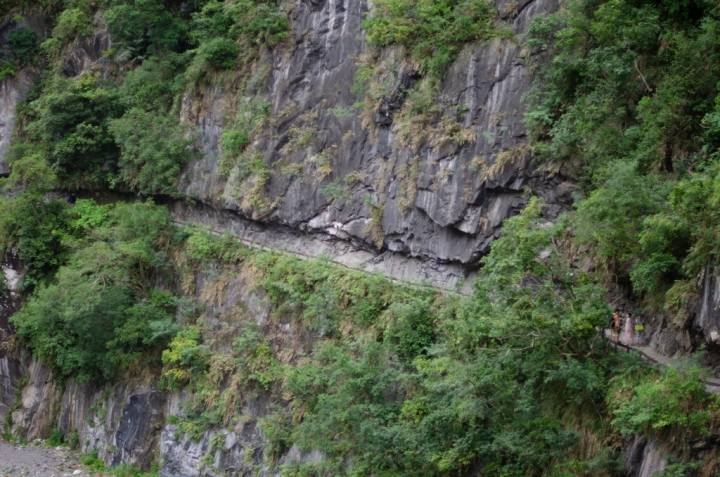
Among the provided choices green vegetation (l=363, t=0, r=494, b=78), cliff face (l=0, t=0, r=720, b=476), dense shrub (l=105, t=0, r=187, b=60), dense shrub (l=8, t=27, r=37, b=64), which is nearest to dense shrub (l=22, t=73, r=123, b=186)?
dense shrub (l=105, t=0, r=187, b=60)

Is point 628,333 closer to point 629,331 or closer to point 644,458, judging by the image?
point 629,331

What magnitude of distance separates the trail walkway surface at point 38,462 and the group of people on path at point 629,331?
1768 cm

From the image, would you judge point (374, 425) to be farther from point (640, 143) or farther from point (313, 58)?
point (313, 58)

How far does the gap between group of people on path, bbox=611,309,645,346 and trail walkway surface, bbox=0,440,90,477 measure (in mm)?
17684

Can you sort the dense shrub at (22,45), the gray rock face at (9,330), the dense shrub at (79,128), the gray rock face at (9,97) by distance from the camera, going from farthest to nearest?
the dense shrub at (22,45) < the gray rock face at (9,97) < the dense shrub at (79,128) < the gray rock face at (9,330)

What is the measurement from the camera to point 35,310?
26.0 m

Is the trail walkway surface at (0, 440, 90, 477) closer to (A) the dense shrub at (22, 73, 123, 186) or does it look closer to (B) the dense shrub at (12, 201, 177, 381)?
(B) the dense shrub at (12, 201, 177, 381)

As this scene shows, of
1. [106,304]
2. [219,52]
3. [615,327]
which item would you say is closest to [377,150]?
[219,52]

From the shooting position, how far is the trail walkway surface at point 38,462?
2438cm

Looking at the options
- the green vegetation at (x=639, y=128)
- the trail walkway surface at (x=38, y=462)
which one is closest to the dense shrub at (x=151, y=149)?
the trail walkway surface at (x=38, y=462)

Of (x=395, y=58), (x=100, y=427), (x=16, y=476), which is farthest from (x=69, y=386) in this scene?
(x=395, y=58)

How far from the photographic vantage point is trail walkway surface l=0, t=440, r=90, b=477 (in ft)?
80.0

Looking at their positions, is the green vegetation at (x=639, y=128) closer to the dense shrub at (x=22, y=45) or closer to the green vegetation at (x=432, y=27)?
the green vegetation at (x=432, y=27)

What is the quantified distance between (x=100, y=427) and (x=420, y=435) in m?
14.7
